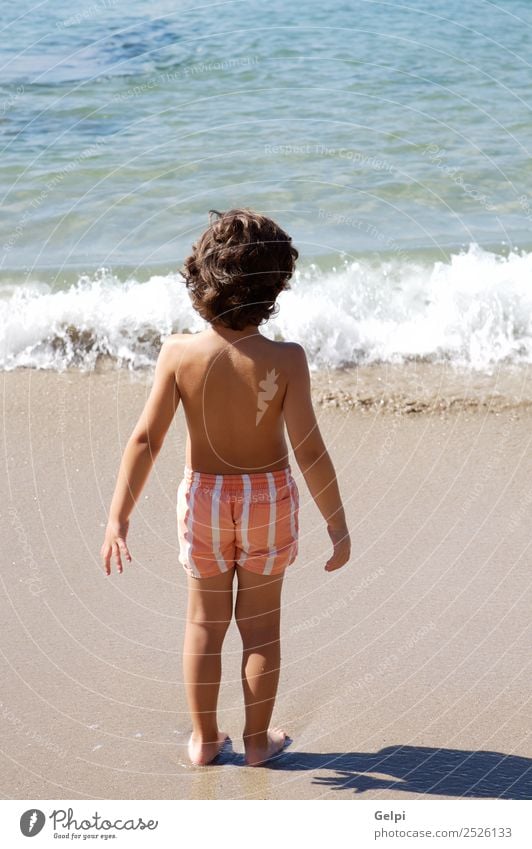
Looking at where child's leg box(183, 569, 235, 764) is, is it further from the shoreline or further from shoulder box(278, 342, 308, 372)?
the shoreline

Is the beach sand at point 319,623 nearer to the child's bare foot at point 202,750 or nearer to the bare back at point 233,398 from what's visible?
the child's bare foot at point 202,750

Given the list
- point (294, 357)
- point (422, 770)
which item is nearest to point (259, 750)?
point (422, 770)

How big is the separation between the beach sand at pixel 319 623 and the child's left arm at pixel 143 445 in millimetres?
571

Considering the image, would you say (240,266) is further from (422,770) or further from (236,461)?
(422,770)

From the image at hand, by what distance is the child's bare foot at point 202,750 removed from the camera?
9.37 feet

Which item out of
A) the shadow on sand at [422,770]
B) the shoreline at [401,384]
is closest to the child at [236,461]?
the shadow on sand at [422,770]

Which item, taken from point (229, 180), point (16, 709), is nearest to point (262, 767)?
→ point (16, 709)

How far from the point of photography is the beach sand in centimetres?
284

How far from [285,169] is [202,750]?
18.0 ft

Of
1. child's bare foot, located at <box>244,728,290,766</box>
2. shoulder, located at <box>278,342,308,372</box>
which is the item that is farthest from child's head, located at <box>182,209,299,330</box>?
child's bare foot, located at <box>244,728,290,766</box>

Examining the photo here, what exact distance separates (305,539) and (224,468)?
1.27 m

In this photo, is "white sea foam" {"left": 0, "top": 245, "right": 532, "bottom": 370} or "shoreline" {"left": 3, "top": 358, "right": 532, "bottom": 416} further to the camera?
"white sea foam" {"left": 0, "top": 245, "right": 532, "bottom": 370}

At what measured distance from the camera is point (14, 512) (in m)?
4.11

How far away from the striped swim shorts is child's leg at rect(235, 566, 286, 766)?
0.05 meters
